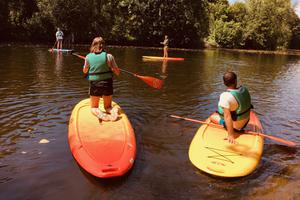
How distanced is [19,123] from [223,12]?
5581 centimetres

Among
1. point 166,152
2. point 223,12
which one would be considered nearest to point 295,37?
point 223,12

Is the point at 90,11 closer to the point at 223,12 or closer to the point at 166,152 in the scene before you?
the point at 223,12

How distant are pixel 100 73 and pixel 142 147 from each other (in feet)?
6.22

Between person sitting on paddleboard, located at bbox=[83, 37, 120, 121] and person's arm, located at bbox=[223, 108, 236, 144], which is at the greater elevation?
person sitting on paddleboard, located at bbox=[83, 37, 120, 121]

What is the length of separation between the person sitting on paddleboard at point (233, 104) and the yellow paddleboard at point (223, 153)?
23 centimetres

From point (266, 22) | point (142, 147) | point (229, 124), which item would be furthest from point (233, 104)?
point (266, 22)

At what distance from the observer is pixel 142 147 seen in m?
7.21

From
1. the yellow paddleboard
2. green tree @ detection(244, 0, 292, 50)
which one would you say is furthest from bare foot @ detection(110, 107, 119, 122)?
green tree @ detection(244, 0, 292, 50)

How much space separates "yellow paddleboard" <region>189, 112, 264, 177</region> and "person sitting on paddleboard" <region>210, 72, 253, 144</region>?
0.23m

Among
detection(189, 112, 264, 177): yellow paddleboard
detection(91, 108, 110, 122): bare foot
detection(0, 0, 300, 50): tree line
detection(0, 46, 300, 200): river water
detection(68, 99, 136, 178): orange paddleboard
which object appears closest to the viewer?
detection(0, 46, 300, 200): river water

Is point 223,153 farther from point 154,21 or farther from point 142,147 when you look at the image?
point 154,21

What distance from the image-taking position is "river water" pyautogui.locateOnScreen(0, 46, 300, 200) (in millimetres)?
5371

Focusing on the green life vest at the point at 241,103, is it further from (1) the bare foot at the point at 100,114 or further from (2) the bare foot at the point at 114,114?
(1) the bare foot at the point at 100,114

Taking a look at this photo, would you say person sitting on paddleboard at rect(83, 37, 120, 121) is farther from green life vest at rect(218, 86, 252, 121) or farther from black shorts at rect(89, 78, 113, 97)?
green life vest at rect(218, 86, 252, 121)
